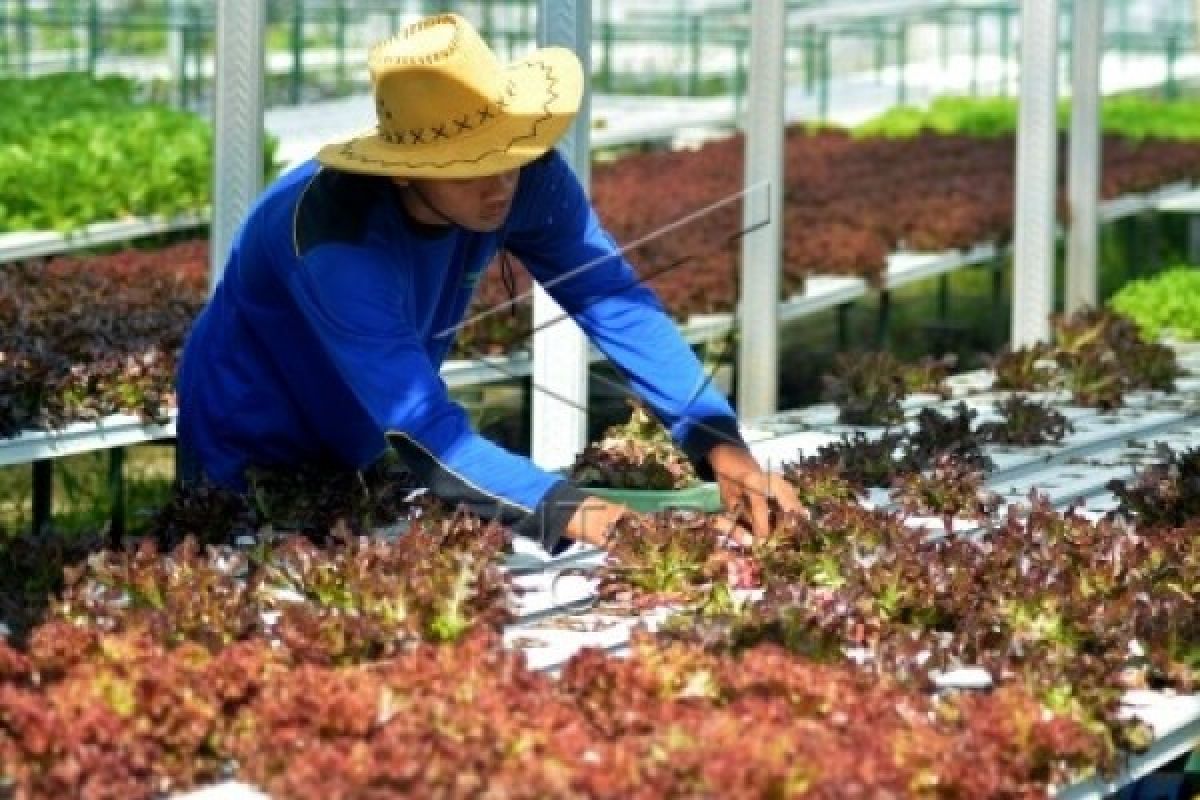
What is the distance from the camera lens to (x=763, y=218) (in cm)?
976

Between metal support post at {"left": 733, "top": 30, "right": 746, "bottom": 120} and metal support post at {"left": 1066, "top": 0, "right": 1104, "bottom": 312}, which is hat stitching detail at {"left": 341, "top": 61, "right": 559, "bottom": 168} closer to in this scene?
metal support post at {"left": 1066, "top": 0, "right": 1104, "bottom": 312}

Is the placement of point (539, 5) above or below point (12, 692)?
above

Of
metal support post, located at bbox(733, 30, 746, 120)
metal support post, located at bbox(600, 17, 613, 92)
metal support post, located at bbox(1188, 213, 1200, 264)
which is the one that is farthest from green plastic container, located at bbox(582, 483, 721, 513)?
metal support post, located at bbox(600, 17, 613, 92)

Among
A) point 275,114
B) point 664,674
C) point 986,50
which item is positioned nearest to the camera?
point 664,674

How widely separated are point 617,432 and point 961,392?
9.49 ft

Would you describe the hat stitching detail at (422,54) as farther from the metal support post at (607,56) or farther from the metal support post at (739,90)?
the metal support post at (607,56)

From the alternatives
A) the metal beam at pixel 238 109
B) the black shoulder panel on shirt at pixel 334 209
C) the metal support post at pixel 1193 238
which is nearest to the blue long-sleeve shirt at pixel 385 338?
the black shoulder panel on shirt at pixel 334 209

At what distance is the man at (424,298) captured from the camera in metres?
5.46

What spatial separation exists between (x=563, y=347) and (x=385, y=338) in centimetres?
276

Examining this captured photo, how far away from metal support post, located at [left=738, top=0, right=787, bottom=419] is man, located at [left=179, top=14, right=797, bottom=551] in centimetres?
356

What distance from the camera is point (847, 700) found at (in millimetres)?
4488

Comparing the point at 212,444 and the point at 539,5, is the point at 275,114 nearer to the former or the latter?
the point at 539,5

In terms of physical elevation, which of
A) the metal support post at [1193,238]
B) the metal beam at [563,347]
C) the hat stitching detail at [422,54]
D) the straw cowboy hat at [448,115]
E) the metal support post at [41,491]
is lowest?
the metal support post at [1193,238]

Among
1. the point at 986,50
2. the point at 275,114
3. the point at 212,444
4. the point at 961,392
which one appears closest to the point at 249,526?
the point at 212,444
